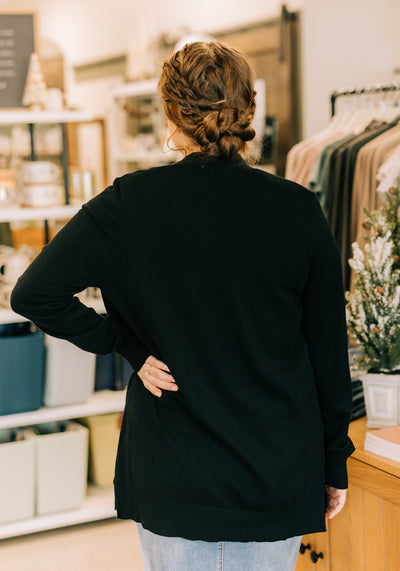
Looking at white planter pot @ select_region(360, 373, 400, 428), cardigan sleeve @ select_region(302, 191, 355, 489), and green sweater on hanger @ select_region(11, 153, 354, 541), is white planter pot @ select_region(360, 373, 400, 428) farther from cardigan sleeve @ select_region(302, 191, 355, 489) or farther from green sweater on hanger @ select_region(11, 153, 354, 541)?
green sweater on hanger @ select_region(11, 153, 354, 541)

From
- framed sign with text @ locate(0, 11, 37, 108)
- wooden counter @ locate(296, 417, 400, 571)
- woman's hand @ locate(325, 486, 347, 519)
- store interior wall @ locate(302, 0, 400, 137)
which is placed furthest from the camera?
store interior wall @ locate(302, 0, 400, 137)

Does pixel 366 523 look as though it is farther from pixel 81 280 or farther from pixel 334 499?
pixel 81 280

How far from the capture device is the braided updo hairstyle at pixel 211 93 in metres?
1.27

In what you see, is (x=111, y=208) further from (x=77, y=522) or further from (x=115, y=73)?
(x=115, y=73)

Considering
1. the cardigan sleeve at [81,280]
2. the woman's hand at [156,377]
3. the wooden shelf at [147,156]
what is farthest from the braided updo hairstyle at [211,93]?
the wooden shelf at [147,156]

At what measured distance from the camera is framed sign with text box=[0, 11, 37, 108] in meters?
2.95

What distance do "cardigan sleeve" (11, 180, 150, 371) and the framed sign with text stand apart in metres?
1.74

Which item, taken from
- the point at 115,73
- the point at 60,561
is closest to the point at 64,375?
the point at 60,561

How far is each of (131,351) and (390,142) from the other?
5.68 feet

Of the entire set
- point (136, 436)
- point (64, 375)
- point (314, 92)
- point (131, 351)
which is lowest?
point (64, 375)

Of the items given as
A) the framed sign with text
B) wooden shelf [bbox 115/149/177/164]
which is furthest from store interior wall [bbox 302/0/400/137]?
the framed sign with text

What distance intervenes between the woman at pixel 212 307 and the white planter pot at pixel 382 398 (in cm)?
62

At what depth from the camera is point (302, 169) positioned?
3.27 meters

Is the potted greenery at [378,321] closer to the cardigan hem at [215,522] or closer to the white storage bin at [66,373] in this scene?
the cardigan hem at [215,522]
